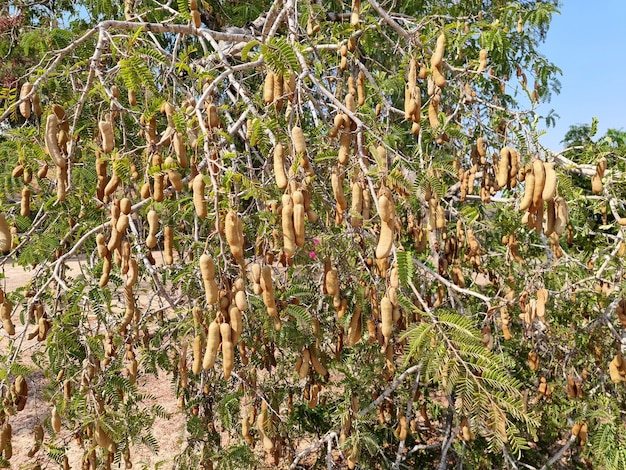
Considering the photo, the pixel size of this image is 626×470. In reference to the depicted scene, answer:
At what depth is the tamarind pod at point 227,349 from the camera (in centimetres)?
123

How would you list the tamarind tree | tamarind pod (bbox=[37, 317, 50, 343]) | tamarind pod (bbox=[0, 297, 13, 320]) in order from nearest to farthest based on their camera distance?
the tamarind tree
tamarind pod (bbox=[0, 297, 13, 320])
tamarind pod (bbox=[37, 317, 50, 343])

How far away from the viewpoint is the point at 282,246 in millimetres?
1824

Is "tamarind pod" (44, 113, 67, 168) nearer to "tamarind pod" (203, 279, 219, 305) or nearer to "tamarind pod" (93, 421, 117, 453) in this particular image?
"tamarind pod" (203, 279, 219, 305)

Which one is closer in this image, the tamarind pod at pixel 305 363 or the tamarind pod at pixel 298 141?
the tamarind pod at pixel 298 141

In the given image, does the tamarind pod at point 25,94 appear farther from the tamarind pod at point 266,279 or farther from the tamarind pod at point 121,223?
the tamarind pod at point 266,279

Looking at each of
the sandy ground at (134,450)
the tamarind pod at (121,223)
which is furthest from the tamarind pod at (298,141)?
the sandy ground at (134,450)

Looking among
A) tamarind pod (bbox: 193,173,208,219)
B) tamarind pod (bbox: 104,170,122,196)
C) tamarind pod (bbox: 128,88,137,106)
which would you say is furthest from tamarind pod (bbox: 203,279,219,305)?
tamarind pod (bbox: 128,88,137,106)

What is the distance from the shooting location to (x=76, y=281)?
2.35 metres

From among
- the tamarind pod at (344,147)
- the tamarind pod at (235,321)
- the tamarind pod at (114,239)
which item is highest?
the tamarind pod at (344,147)

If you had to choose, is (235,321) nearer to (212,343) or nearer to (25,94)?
(212,343)

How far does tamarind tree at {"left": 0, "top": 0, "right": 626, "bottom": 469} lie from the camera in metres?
1.46

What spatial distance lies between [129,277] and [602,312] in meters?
2.45

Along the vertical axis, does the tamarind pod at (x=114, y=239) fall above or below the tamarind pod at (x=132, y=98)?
below

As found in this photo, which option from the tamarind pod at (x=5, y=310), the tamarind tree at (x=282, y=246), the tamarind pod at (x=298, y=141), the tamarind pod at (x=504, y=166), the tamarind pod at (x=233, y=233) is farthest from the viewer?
the tamarind pod at (x=5, y=310)
